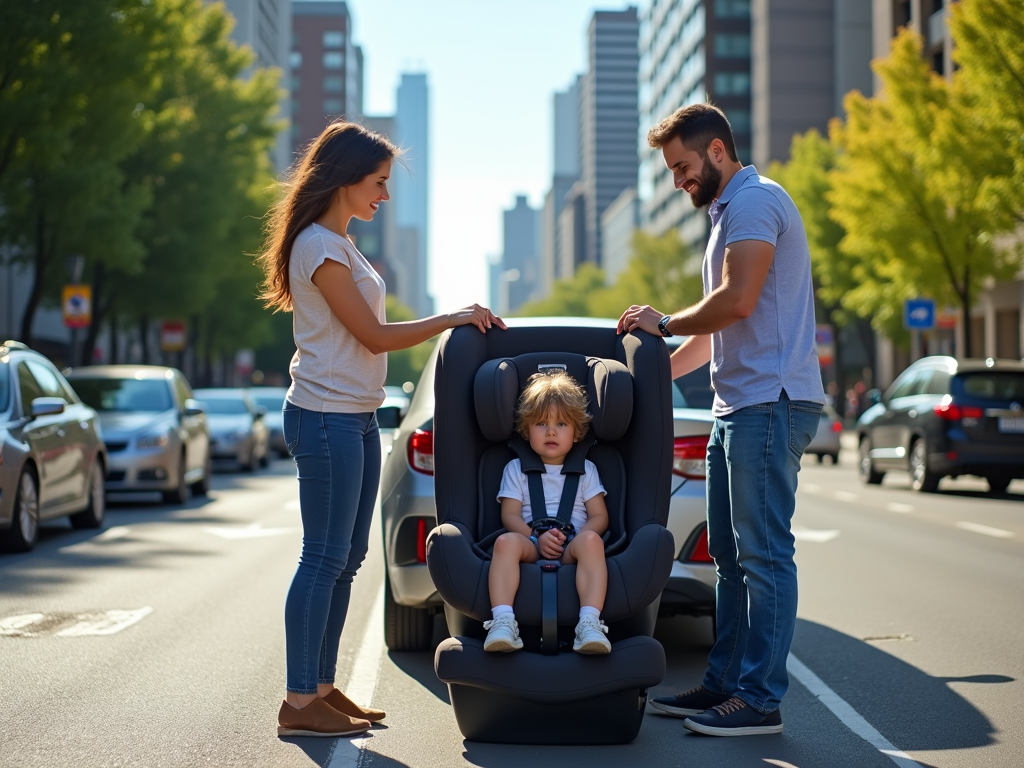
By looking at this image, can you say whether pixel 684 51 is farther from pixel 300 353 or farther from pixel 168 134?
pixel 300 353

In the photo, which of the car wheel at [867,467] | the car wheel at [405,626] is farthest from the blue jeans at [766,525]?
the car wheel at [867,467]

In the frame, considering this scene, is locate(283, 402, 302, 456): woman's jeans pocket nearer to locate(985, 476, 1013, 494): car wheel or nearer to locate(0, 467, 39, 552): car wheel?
locate(0, 467, 39, 552): car wheel

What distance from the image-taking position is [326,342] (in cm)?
518

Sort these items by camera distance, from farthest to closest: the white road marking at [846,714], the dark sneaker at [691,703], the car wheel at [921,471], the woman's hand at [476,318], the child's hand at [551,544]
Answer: the car wheel at [921,471] < the dark sneaker at [691,703] < the woman's hand at [476,318] < the child's hand at [551,544] < the white road marking at [846,714]

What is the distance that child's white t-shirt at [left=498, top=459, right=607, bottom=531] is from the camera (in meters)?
5.29

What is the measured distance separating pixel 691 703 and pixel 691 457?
141 centimetres

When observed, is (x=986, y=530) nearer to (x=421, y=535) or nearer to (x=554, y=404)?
(x=421, y=535)

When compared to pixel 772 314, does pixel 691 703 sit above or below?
below

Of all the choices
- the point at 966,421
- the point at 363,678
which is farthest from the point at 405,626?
the point at 966,421

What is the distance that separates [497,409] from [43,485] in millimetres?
7322

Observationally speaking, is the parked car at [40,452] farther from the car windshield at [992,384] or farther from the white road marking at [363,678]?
the car windshield at [992,384]

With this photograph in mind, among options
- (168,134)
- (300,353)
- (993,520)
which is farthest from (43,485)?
(168,134)

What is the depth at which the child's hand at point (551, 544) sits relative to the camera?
16.7 feet

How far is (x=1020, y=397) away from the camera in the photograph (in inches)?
703
